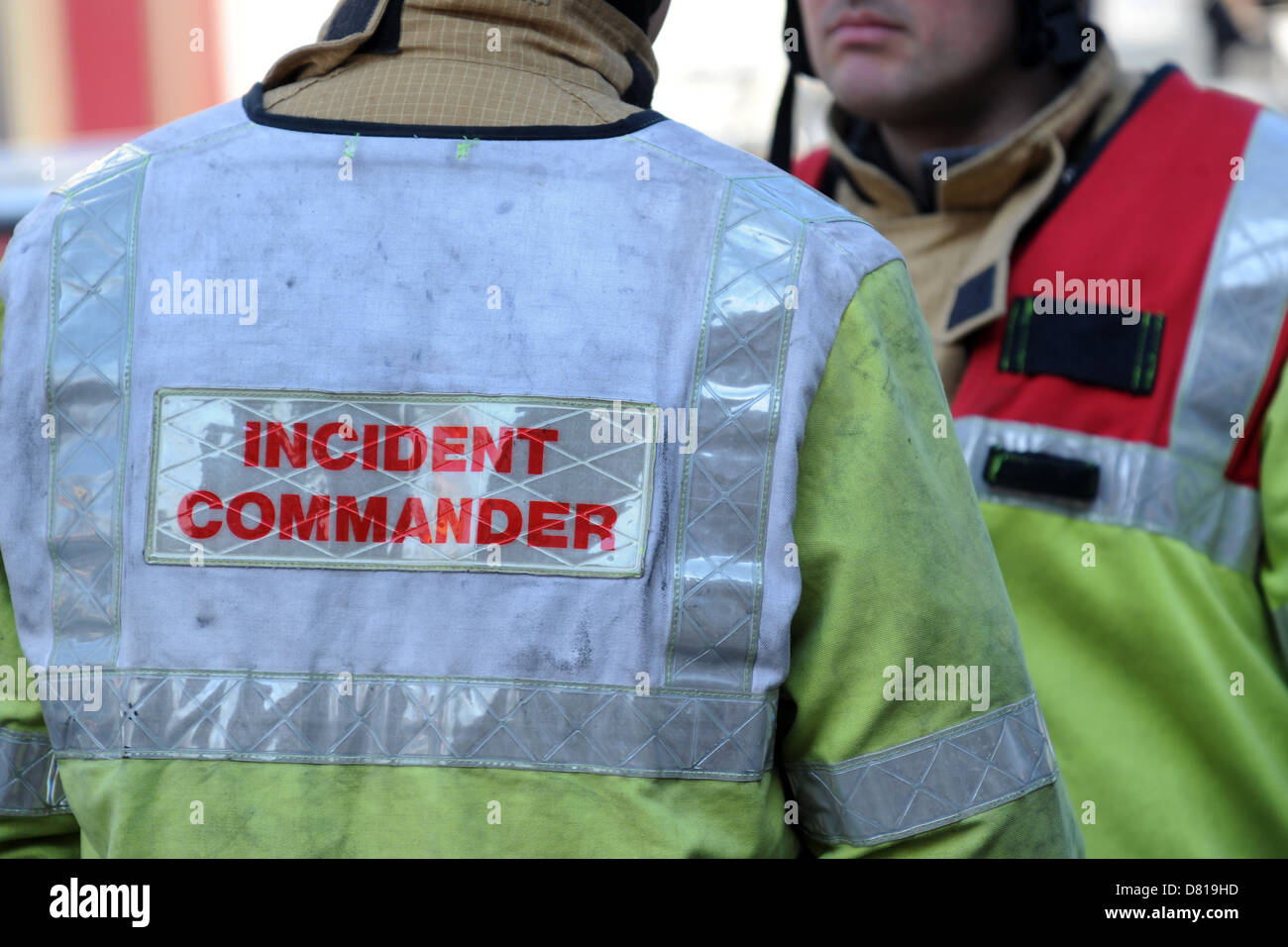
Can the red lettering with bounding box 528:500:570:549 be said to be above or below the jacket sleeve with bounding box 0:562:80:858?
above

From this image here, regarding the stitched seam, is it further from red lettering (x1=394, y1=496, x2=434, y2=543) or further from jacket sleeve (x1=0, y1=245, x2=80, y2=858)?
jacket sleeve (x1=0, y1=245, x2=80, y2=858)

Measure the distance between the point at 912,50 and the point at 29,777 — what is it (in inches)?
63.1

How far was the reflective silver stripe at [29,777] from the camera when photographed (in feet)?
4.49

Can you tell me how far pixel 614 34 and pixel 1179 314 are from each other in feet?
3.17

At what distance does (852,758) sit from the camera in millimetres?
1304

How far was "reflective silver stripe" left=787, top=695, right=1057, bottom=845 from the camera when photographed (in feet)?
4.28


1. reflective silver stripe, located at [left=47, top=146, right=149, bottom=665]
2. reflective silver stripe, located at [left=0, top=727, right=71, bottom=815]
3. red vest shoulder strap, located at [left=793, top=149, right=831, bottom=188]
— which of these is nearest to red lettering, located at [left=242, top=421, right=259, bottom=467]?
reflective silver stripe, located at [left=47, top=146, right=149, bottom=665]

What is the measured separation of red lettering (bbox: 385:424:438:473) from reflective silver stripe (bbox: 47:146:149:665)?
24 cm

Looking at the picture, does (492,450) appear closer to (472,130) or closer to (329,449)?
(329,449)

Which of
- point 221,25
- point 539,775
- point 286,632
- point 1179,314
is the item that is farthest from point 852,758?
point 221,25

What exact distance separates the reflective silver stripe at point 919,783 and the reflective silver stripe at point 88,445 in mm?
664

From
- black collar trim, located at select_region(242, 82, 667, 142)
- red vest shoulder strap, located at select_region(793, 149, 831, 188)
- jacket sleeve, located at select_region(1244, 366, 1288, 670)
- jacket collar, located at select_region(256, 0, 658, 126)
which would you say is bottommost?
jacket sleeve, located at select_region(1244, 366, 1288, 670)

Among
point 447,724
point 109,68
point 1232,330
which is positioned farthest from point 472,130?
point 109,68

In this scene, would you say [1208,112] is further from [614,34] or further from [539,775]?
[539,775]
